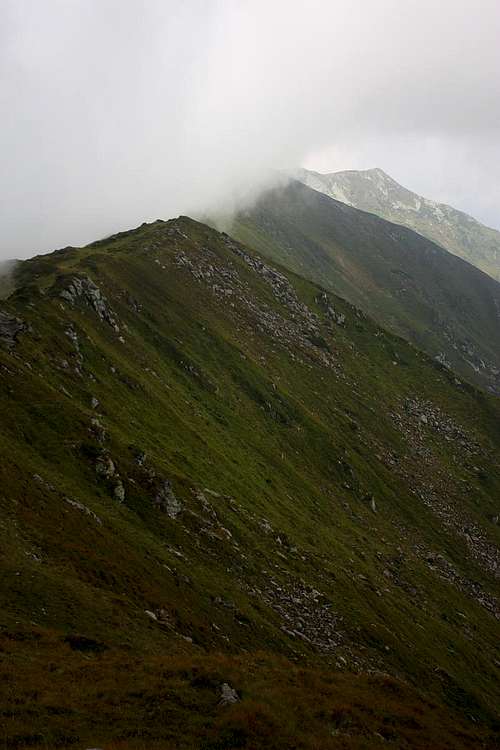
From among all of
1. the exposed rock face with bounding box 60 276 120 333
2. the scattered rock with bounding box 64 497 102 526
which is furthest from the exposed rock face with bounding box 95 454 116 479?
the exposed rock face with bounding box 60 276 120 333

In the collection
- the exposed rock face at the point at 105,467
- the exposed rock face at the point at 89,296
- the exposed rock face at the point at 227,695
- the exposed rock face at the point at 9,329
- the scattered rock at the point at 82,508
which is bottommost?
the scattered rock at the point at 82,508

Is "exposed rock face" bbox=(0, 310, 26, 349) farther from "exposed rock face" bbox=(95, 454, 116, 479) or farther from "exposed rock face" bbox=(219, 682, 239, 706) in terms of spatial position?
"exposed rock face" bbox=(219, 682, 239, 706)

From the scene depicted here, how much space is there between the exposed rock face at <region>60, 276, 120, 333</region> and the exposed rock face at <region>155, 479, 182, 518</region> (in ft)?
130

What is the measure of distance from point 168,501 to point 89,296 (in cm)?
4457

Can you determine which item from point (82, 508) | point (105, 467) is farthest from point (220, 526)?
point (82, 508)

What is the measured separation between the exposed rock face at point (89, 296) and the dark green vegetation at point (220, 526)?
42cm

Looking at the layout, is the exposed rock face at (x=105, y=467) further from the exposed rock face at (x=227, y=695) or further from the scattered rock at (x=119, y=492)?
the exposed rock face at (x=227, y=695)

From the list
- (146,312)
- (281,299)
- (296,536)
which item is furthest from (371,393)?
(296,536)

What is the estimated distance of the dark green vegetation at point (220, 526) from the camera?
26281 millimetres

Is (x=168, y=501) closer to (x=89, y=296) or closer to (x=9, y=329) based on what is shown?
(x=9, y=329)

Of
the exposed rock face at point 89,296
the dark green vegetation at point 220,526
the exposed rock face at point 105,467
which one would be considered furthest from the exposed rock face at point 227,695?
the exposed rock face at point 89,296

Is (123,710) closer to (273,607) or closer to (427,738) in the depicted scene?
(427,738)

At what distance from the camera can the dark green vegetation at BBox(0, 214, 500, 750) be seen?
26.3 meters

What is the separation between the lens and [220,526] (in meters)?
57.3
